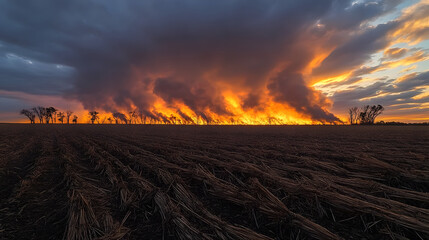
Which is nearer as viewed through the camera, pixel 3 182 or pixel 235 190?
pixel 235 190

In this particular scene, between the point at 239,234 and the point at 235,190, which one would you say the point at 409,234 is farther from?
the point at 235,190

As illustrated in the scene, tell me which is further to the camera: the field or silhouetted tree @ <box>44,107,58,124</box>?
silhouetted tree @ <box>44,107,58,124</box>

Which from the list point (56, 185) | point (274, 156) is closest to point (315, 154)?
point (274, 156)

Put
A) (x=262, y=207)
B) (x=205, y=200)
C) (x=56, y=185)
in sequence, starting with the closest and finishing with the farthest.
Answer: (x=262, y=207) < (x=205, y=200) < (x=56, y=185)

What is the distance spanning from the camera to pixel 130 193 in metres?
5.05

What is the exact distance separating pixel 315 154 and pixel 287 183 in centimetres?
665

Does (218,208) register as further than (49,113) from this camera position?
No

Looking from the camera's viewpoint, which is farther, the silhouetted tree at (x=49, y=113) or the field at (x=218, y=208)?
the silhouetted tree at (x=49, y=113)

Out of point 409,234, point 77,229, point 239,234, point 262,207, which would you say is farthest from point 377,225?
point 77,229

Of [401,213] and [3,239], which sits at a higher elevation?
[401,213]

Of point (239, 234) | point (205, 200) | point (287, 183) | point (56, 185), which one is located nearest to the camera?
point (239, 234)

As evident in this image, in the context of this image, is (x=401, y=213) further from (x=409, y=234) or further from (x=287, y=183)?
(x=287, y=183)

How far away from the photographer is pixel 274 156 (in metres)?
10.2

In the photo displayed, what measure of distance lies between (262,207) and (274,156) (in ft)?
22.3
